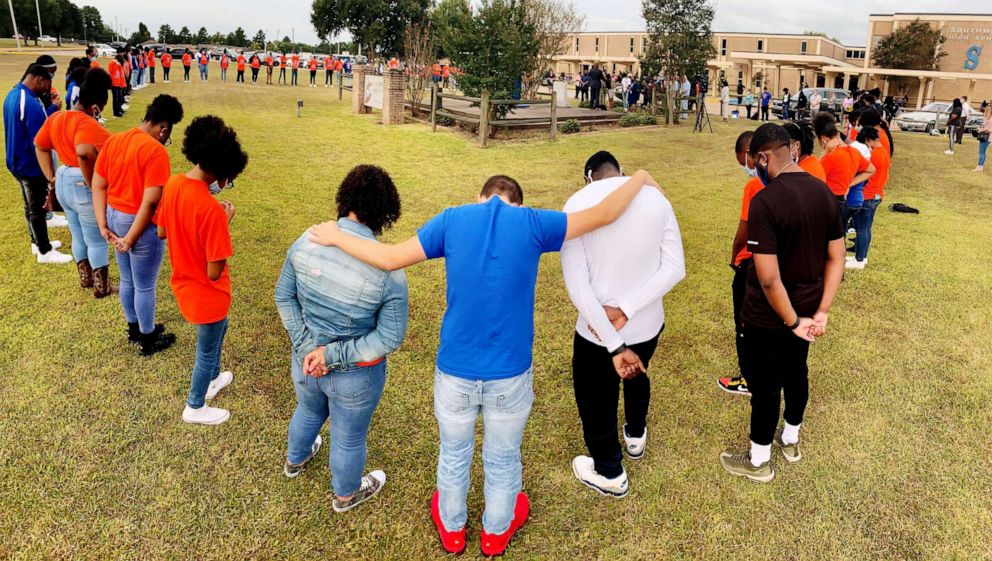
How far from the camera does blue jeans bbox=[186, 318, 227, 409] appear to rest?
12.0ft

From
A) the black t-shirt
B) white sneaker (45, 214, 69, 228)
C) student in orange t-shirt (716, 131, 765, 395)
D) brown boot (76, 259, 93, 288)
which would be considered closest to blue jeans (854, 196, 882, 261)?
student in orange t-shirt (716, 131, 765, 395)

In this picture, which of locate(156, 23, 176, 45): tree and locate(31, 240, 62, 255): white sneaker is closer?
locate(31, 240, 62, 255): white sneaker

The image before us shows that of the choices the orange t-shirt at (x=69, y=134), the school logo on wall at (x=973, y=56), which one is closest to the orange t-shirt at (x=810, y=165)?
the orange t-shirt at (x=69, y=134)

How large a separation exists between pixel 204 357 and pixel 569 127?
16.9m

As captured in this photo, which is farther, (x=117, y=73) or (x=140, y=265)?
(x=117, y=73)

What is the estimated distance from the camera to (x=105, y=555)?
2842mm

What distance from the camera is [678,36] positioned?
23.0m

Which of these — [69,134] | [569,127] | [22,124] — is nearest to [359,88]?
[569,127]

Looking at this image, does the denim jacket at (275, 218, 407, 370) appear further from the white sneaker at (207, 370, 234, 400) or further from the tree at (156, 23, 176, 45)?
the tree at (156, 23, 176, 45)

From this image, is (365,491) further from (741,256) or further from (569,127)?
(569,127)

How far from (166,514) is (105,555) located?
1.05ft

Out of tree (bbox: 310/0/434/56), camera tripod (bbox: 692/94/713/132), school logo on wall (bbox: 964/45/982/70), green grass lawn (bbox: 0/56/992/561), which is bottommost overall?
green grass lawn (bbox: 0/56/992/561)

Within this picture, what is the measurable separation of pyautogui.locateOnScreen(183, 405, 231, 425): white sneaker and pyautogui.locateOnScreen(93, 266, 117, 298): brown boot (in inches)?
93.5

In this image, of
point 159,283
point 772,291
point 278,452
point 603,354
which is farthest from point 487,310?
point 159,283
